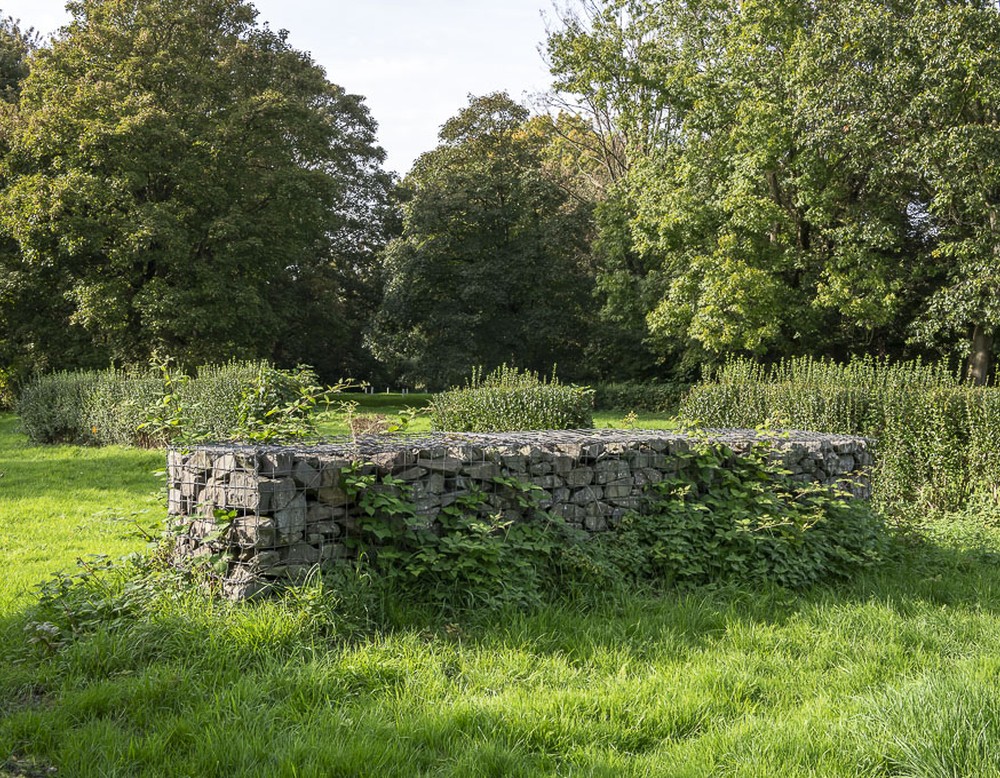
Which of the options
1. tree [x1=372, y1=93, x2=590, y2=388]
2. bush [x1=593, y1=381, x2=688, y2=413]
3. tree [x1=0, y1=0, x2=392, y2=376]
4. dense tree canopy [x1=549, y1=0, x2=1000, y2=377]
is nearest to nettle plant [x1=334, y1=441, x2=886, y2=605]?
dense tree canopy [x1=549, y1=0, x2=1000, y2=377]

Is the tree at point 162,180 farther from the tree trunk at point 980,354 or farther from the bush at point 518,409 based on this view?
the tree trunk at point 980,354

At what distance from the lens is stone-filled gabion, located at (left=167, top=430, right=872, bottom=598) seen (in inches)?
170

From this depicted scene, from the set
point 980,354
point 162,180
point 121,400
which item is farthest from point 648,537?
point 162,180

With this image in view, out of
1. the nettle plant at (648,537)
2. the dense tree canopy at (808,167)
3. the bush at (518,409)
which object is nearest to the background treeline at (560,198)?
the dense tree canopy at (808,167)

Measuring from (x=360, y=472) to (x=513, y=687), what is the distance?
166 cm

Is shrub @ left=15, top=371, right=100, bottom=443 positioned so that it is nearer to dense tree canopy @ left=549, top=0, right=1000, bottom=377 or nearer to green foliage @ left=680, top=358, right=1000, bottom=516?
green foliage @ left=680, top=358, right=1000, bottom=516

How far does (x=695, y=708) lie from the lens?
11.3 feet

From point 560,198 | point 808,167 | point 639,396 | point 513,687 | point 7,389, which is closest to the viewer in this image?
point 513,687

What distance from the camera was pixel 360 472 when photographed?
4641mm

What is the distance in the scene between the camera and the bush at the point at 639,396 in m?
25.8

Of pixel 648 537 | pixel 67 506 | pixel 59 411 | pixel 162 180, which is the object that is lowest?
pixel 67 506

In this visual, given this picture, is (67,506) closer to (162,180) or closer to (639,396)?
(162,180)

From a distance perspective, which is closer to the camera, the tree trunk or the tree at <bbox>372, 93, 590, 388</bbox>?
the tree trunk

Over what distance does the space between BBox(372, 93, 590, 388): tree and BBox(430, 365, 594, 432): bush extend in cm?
1496
